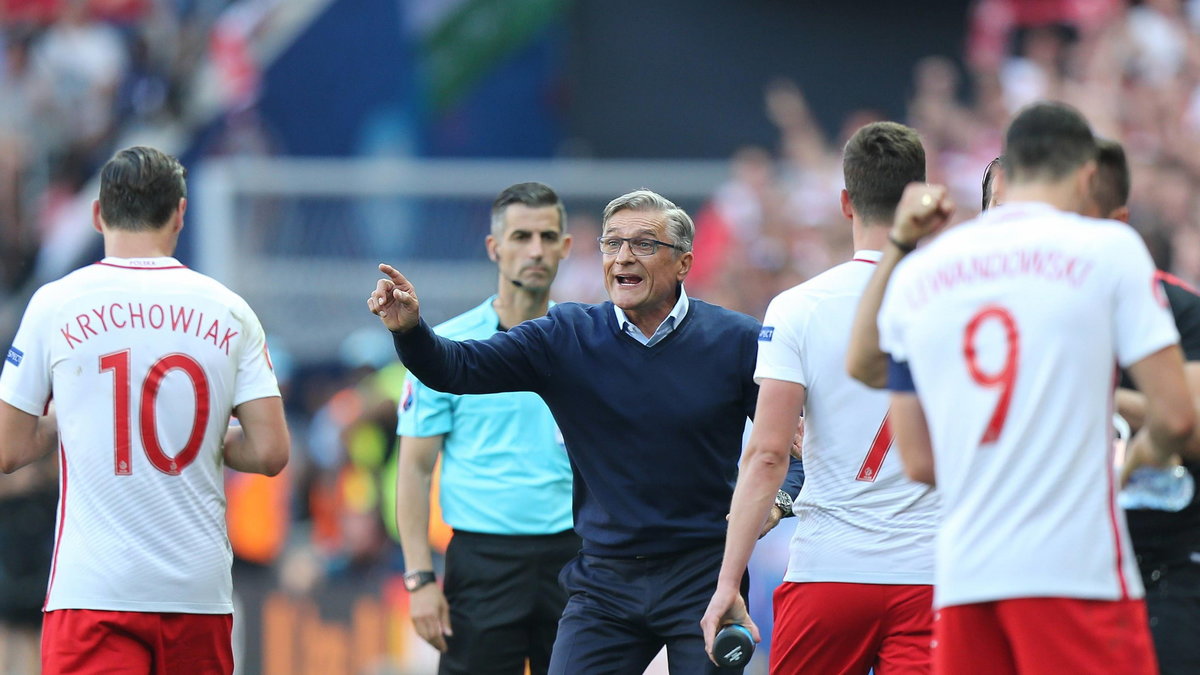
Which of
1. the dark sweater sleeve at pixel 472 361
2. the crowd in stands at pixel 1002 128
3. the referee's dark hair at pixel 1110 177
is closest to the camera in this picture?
the referee's dark hair at pixel 1110 177

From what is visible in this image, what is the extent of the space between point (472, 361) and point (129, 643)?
1451 millimetres

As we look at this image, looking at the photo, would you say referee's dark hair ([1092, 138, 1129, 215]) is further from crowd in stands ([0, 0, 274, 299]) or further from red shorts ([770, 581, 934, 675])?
crowd in stands ([0, 0, 274, 299])

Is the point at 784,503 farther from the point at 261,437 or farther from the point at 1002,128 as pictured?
the point at 1002,128

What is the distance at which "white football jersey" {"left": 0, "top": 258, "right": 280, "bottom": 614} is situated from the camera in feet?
17.8

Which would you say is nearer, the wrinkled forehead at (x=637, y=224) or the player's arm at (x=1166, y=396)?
the player's arm at (x=1166, y=396)

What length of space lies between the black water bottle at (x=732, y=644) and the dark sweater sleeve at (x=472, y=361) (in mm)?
A: 1150

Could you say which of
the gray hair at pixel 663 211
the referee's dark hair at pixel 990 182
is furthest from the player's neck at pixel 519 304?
the referee's dark hair at pixel 990 182

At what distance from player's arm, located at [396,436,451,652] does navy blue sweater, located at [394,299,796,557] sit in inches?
53.9

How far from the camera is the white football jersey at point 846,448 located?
5.07 m

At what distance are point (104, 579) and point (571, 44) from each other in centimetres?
1433

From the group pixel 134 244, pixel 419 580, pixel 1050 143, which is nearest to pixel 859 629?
pixel 1050 143

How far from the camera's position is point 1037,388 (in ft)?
12.9

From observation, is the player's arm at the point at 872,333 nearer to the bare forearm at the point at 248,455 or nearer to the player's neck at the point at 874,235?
the player's neck at the point at 874,235

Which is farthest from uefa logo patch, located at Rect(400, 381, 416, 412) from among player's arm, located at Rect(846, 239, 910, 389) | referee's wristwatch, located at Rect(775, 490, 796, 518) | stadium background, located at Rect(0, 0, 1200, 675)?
stadium background, located at Rect(0, 0, 1200, 675)
